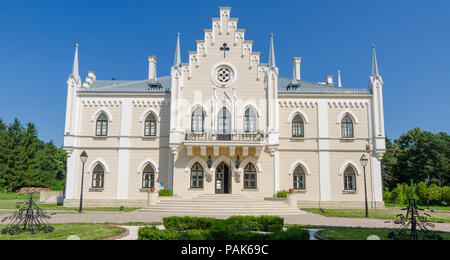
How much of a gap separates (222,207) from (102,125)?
13267 millimetres

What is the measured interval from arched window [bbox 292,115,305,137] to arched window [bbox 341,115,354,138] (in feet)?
11.1

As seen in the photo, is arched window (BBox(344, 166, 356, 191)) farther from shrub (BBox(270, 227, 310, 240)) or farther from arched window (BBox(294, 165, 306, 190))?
shrub (BBox(270, 227, 310, 240))

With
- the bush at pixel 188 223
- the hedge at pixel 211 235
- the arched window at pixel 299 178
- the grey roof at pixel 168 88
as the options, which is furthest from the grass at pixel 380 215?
the hedge at pixel 211 235

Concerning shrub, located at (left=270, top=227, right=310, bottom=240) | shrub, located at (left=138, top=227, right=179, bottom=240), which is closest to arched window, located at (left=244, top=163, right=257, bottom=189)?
shrub, located at (left=270, top=227, right=310, bottom=240)

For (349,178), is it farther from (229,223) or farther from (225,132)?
(229,223)

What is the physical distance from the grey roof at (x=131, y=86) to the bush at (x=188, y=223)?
17.8 meters

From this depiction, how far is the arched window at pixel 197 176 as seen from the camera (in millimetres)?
25672

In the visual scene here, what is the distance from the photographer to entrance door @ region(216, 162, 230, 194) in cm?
2569

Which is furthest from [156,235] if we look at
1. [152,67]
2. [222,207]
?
[152,67]

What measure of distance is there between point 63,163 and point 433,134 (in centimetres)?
6056

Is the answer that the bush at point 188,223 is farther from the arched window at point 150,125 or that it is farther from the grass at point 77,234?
the arched window at point 150,125

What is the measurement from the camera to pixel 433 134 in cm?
4319
